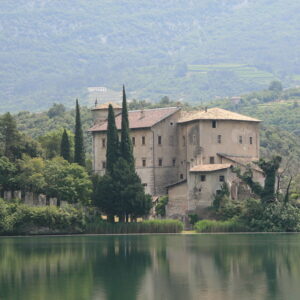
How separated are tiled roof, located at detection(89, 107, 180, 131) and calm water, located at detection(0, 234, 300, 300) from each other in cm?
2688

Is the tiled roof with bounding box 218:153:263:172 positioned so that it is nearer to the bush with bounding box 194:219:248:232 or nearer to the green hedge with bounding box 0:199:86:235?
the bush with bounding box 194:219:248:232

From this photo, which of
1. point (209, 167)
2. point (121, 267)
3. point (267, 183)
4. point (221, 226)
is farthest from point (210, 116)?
point (121, 267)

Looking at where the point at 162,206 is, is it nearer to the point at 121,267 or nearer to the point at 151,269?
the point at 121,267

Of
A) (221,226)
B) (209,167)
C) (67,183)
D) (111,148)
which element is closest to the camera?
(221,226)

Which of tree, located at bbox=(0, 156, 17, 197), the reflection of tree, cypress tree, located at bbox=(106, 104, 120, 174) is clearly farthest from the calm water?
cypress tree, located at bbox=(106, 104, 120, 174)

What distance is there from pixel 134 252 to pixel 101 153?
4105 cm

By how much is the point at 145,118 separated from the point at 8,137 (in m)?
15.8

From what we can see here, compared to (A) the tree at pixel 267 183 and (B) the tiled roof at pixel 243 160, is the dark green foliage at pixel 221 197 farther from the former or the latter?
(B) the tiled roof at pixel 243 160

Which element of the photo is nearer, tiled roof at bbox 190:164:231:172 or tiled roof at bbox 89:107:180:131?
tiled roof at bbox 190:164:231:172

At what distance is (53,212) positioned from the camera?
76625mm

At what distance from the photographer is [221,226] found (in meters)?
78.2

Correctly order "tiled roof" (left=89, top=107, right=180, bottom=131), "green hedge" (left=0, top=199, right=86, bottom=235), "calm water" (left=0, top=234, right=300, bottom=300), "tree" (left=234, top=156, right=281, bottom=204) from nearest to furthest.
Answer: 1. "calm water" (left=0, top=234, right=300, bottom=300)
2. "green hedge" (left=0, top=199, right=86, bottom=235)
3. "tree" (left=234, top=156, right=281, bottom=204)
4. "tiled roof" (left=89, top=107, right=180, bottom=131)

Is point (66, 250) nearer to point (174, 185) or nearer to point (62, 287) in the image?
point (62, 287)

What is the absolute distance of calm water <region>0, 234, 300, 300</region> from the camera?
129 feet
